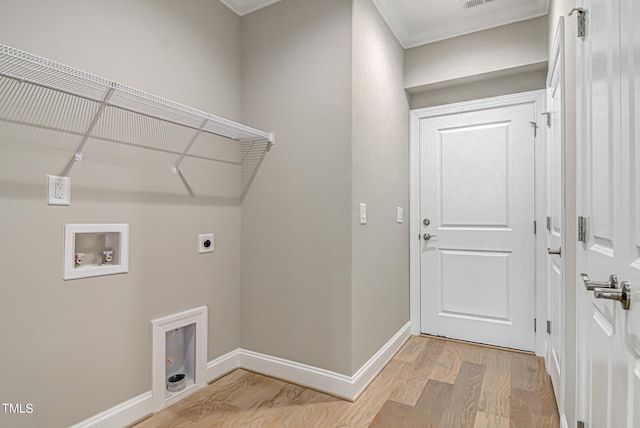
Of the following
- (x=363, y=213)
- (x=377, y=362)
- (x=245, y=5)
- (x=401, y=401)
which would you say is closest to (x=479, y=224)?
(x=363, y=213)

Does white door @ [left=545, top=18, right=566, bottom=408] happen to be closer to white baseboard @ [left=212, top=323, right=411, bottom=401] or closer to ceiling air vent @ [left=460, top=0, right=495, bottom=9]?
ceiling air vent @ [left=460, top=0, right=495, bottom=9]

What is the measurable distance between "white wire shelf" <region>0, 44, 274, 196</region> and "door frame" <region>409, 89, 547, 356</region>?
5.28ft

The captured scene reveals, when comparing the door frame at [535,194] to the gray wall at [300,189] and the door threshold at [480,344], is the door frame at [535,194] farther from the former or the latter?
the gray wall at [300,189]

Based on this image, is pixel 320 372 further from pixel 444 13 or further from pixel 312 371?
pixel 444 13

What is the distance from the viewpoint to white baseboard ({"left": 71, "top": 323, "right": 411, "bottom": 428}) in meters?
1.72

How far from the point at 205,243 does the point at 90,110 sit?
3.10 ft

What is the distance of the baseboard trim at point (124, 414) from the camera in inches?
63.7

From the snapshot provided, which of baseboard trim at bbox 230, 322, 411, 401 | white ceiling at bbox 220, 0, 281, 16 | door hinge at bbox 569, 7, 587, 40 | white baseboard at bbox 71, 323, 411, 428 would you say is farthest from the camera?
white ceiling at bbox 220, 0, 281, 16

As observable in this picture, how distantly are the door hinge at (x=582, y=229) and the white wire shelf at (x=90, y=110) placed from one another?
5.52 feet

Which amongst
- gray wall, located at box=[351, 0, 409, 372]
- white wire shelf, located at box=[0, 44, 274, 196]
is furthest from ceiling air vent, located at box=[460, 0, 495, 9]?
white wire shelf, located at box=[0, 44, 274, 196]

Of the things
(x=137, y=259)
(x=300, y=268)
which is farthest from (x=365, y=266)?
(x=137, y=259)

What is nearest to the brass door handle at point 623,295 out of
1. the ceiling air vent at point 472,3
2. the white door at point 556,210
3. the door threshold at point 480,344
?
the white door at point 556,210

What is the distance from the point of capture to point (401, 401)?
2.01m

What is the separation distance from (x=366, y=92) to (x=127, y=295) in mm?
1827
